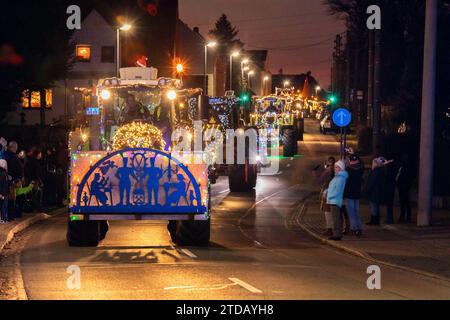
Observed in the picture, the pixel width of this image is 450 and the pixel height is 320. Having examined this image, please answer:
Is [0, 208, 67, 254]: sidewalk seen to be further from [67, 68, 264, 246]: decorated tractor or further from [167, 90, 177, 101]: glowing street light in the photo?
[167, 90, 177, 101]: glowing street light

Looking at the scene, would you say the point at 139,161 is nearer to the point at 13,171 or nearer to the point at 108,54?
the point at 13,171

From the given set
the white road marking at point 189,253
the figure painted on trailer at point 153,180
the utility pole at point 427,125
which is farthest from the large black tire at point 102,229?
the utility pole at point 427,125

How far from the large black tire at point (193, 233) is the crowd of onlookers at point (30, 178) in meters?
5.25

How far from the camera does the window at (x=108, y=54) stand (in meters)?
72.3

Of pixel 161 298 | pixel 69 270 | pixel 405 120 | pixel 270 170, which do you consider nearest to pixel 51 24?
pixel 270 170

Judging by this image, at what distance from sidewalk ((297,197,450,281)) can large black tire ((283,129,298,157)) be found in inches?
1087

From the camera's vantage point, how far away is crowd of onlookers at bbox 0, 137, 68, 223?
2269 cm

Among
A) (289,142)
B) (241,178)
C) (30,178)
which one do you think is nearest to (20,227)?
(30,178)

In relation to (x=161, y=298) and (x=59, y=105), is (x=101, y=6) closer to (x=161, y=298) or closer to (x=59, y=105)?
(x=59, y=105)

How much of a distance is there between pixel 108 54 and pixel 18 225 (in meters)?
51.2

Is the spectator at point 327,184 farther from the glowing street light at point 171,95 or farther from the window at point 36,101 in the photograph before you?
the window at point 36,101

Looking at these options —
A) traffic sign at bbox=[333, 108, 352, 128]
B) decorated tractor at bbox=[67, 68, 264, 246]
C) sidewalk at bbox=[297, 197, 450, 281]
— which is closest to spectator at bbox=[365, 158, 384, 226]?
sidewalk at bbox=[297, 197, 450, 281]

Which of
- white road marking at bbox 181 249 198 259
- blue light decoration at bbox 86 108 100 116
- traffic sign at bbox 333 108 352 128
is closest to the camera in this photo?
white road marking at bbox 181 249 198 259

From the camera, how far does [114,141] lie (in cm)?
2033
